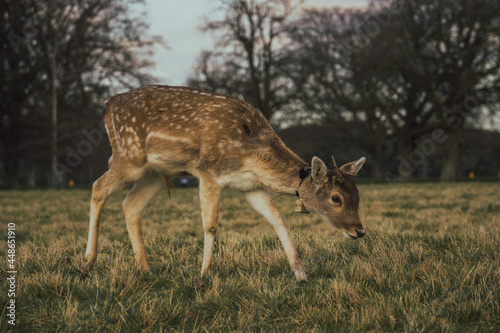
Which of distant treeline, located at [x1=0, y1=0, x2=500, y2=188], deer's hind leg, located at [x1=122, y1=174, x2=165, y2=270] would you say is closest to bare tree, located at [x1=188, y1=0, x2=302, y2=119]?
distant treeline, located at [x1=0, y1=0, x2=500, y2=188]

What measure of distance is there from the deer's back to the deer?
0.03 ft

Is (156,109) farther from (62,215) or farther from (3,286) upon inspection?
(62,215)

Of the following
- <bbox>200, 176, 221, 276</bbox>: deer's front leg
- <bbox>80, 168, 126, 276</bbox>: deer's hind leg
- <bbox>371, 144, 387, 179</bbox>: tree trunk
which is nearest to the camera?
<bbox>200, 176, 221, 276</bbox>: deer's front leg

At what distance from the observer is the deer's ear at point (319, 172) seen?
420 centimetres

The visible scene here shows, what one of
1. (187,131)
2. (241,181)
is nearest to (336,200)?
(241,181)

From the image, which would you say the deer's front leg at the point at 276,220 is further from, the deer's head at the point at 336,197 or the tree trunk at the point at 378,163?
the tree trunk at the point at 378,163

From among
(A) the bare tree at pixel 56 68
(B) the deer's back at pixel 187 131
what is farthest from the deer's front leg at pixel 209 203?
(A) the bare tree at pixel 56 68

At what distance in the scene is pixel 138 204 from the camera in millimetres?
5219

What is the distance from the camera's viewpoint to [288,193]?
Result: 466 cm

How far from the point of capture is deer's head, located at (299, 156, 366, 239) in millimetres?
4234

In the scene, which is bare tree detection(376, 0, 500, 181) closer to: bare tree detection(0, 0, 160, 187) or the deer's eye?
bare tree detection(0, 0, 160, 187)

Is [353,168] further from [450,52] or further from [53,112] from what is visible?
[450,52]

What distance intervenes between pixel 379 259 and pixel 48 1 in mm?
21672

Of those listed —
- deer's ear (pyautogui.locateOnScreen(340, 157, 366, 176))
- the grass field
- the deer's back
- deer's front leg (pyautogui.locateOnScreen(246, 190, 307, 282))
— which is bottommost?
the grass field
